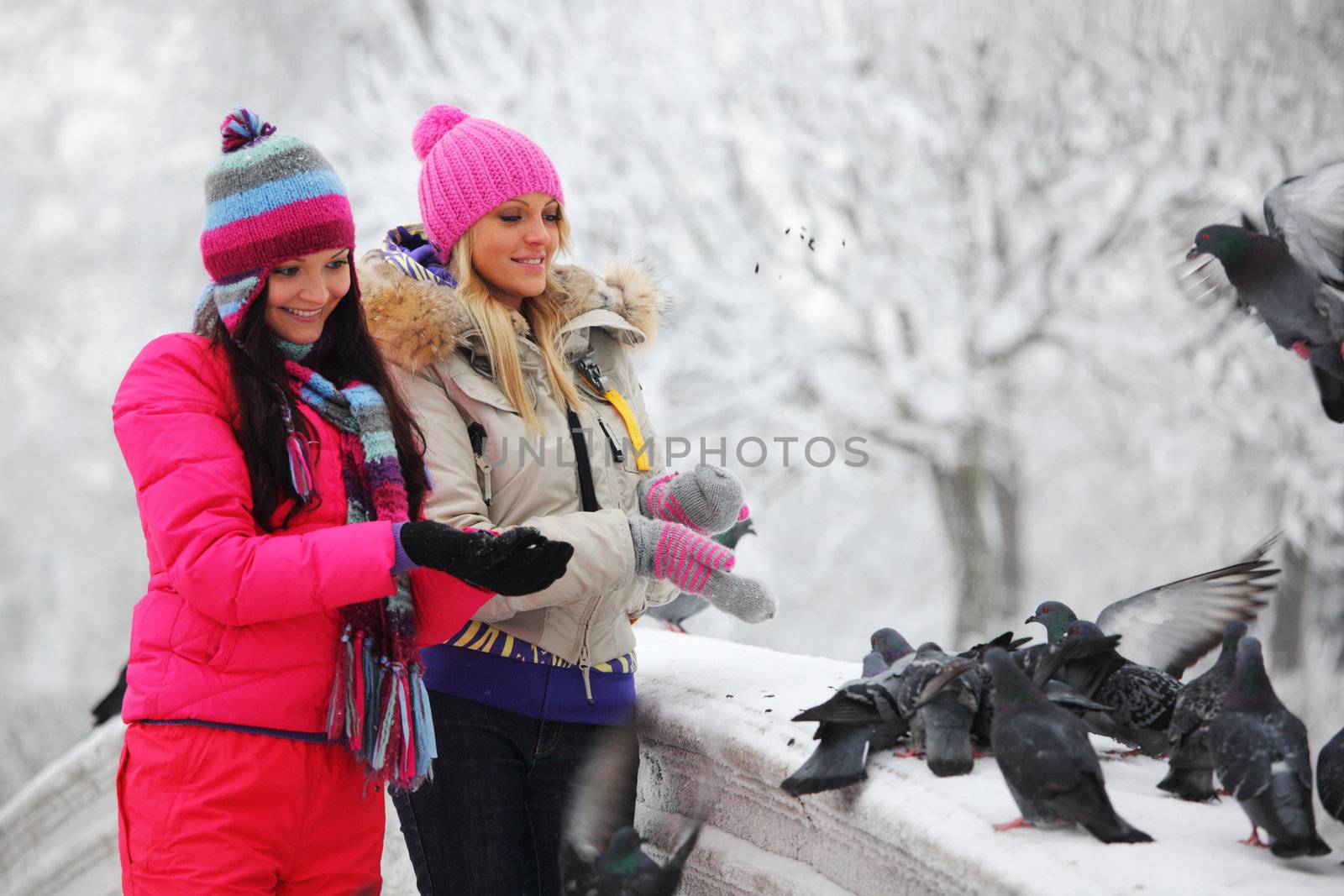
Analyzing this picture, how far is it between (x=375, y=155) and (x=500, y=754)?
772 cm

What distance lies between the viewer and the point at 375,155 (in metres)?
9.00

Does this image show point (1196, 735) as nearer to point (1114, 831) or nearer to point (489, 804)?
point (1114, 831)

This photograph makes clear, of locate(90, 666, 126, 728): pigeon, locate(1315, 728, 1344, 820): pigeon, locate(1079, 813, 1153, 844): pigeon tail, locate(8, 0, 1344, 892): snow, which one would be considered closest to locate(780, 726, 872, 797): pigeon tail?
locate(1079, 813, 1153, 844): pigeon tail

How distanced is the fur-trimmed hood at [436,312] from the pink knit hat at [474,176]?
0.14 m

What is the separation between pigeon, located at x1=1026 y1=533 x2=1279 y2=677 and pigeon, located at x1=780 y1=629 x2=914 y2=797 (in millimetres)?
406

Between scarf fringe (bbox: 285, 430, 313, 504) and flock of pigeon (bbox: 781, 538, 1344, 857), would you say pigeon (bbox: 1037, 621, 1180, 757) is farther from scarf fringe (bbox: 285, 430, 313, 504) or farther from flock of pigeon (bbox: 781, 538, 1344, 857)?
scarf fringe (bbox: 285, 430, 313, 504)

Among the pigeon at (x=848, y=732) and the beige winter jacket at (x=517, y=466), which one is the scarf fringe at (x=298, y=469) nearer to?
the beige winter jacket at (x=517, y=466)

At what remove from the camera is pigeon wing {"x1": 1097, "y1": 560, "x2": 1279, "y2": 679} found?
206 cm

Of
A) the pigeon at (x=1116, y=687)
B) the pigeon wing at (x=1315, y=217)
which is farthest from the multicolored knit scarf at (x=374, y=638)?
the pigeon wing at (x=1315, y=217)

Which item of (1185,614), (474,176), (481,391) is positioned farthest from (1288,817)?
(474,176)

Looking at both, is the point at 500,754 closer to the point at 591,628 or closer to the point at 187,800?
the point at 591,628

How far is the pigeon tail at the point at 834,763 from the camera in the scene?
174 cm

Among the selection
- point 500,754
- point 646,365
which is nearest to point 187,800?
point 500,754

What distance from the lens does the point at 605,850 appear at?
1802 millimetres
